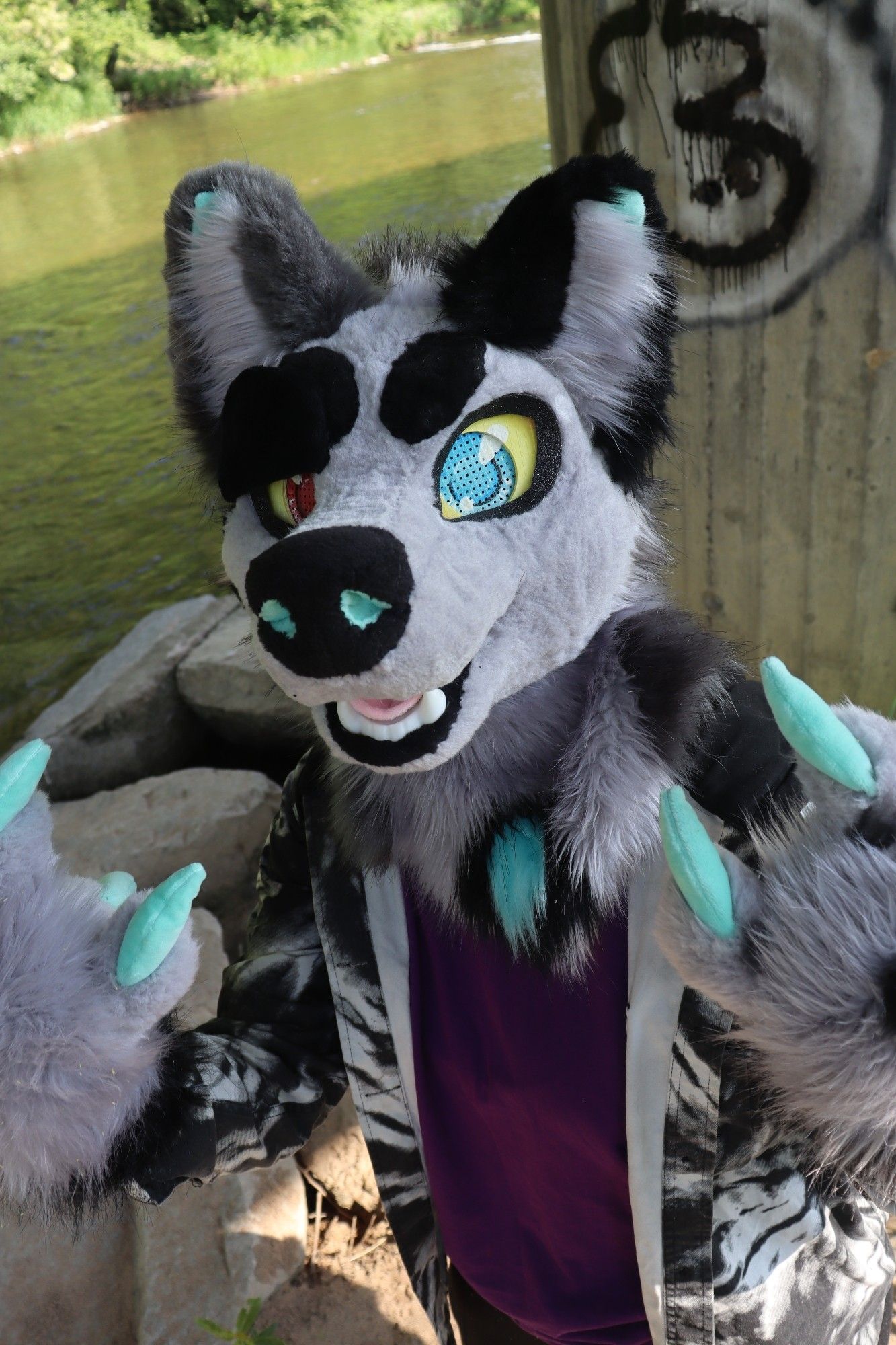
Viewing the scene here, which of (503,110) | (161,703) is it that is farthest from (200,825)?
(503,110)

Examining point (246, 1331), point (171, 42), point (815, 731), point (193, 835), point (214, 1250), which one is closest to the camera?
point (815, 731)

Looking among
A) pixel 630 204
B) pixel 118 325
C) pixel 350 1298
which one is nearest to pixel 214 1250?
pixel 350 1298

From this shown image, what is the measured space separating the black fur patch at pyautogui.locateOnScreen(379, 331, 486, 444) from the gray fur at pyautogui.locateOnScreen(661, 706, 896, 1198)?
1.21 feet

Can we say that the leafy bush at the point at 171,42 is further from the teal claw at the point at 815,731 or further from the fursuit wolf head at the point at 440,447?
the teal claw at the point at 815,731

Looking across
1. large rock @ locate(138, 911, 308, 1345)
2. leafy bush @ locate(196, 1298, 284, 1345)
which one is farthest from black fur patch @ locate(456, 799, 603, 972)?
leafy bush @ locate(196, 1298, 284, 1345)

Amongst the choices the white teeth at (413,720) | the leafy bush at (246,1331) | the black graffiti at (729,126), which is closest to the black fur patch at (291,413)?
the white teeth at (413,720)

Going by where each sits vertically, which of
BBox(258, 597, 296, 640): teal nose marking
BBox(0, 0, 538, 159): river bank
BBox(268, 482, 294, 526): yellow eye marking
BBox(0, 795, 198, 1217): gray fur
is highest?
BBox(0, 0, 538, 159): river bank

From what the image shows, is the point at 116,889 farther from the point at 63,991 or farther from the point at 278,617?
the point at 278,617

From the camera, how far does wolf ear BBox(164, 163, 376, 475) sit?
2.76 feet

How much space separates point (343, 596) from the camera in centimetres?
69

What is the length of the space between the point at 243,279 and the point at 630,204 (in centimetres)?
33

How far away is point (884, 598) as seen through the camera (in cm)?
215

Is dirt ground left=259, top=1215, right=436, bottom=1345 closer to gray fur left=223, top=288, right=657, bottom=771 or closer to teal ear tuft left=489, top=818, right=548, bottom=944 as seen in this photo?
teal ear tuft left=489, top=818, right=548, bottom=944

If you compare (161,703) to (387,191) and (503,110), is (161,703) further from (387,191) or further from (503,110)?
(503,110)
